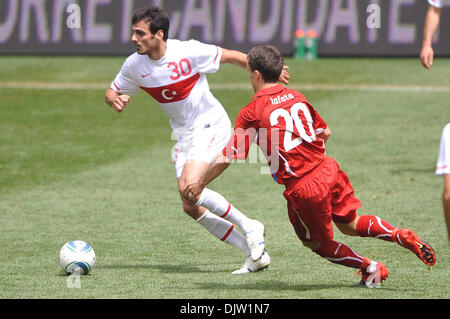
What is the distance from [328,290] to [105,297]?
165cm

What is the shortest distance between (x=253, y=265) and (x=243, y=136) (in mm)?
1477

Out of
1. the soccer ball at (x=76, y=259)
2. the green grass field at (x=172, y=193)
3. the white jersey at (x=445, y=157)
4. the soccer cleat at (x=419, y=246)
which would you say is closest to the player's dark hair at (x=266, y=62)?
the soccer cleat at (x=419, y=246)

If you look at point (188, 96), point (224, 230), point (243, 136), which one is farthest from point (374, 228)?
point (188, 96)

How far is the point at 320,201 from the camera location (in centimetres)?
629

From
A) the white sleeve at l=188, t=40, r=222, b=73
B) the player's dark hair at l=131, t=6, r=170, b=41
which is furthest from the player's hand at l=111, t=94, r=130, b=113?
the white sleeve at l=188, t=40, r=222, b=73

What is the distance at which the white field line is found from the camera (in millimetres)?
21234

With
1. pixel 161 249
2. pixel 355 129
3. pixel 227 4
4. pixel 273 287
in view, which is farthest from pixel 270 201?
pixel 227 4

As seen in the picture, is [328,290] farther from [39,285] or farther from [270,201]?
[270,201]

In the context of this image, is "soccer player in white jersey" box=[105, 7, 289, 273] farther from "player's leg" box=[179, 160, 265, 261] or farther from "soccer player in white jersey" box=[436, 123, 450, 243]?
"soccer player in white jersey" box=[436, 123, 450, 243]

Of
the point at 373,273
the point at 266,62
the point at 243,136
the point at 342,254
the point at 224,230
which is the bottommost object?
the point at 224,230

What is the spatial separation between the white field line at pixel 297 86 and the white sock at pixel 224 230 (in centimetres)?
1406

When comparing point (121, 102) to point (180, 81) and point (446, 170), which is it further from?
point (446, 170)

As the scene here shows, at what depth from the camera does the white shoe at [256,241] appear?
724cm

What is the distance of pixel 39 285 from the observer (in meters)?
6.75
